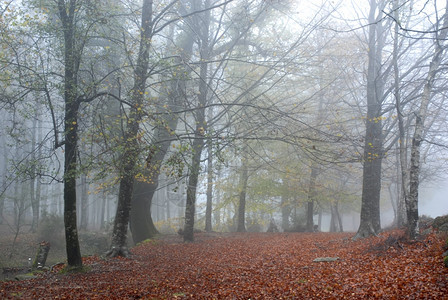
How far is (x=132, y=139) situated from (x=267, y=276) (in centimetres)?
461

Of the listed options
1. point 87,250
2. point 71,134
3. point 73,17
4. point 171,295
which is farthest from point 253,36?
point 87,250

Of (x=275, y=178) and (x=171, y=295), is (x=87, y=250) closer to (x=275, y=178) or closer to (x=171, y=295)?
(x=275, y=178)

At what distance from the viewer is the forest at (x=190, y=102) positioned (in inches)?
324

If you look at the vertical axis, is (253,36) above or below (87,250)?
above

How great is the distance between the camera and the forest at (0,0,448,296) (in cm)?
823

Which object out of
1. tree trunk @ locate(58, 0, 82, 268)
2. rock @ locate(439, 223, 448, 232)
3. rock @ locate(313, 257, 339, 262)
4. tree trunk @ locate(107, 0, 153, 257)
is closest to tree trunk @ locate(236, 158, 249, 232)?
tree trunk @ locate(107, 0, 153, 257)

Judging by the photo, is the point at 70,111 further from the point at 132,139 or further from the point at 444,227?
the point at 444,227

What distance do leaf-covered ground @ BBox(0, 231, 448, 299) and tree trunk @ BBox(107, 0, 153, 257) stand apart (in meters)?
0.76

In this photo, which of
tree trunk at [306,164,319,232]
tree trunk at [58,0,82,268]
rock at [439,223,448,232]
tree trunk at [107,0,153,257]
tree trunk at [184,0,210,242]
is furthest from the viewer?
tree trunk at [306,164,319,232]

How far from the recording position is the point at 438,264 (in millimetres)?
6434

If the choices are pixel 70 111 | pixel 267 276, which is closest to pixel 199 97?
pixel 70 111

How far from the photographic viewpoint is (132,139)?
825 centimetres

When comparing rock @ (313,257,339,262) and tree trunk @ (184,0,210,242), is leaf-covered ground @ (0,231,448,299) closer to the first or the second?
rock @ (313,257,339,262)

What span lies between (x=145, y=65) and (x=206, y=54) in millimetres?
4720
